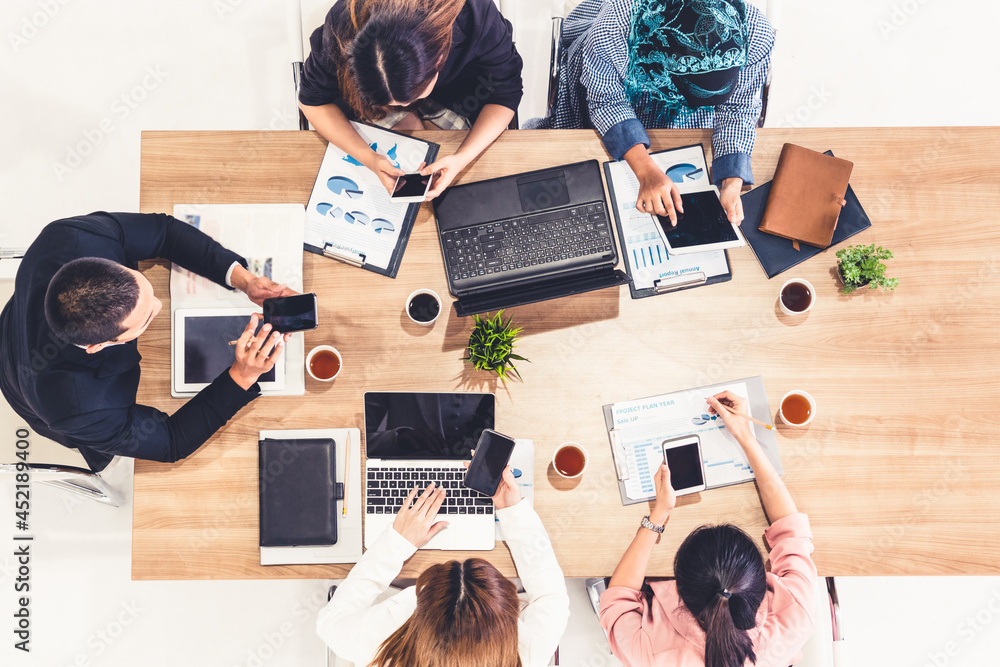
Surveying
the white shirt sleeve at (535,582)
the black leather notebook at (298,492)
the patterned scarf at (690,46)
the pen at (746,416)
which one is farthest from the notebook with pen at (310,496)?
the patterned scarf at (690,46)

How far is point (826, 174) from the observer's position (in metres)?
1.65

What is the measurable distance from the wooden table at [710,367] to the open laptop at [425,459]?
49 millimetres

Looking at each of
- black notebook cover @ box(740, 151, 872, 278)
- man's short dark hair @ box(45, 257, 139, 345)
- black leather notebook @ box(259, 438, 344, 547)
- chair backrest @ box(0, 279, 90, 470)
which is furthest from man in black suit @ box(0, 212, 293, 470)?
black notebook cover @ box(740, 151, 872, 278)

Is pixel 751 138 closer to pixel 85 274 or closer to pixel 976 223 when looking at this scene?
pixel 976 223

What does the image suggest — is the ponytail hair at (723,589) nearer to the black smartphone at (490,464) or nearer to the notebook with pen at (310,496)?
the black smartphone at (490,464)

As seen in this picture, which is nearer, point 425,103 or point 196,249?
point 196,249

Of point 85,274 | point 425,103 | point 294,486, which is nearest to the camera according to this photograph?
point 85,274

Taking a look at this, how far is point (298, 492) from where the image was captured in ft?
5.17

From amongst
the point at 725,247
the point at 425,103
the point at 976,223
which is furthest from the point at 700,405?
the point at 425,103

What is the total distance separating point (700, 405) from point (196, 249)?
54.9 inches

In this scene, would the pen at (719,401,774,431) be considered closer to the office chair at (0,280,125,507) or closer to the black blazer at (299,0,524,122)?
the black blazer at (299,0,524,122)

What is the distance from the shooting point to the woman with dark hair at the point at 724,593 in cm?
148

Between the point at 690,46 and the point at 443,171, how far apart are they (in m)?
0.69

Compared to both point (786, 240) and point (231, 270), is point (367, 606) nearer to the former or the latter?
point (231, 270)
